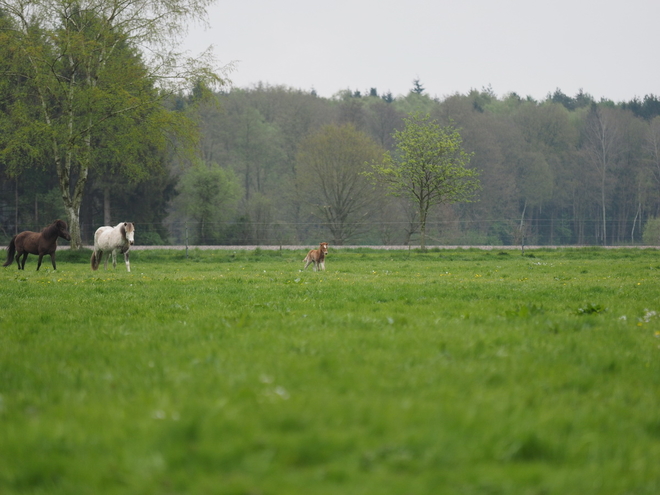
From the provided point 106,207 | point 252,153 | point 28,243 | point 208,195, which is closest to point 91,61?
point 28,243

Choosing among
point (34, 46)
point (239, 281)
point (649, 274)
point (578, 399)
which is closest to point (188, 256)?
point (34, 46)

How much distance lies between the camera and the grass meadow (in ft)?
10.0

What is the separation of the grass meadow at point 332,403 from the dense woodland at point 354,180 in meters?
28.4

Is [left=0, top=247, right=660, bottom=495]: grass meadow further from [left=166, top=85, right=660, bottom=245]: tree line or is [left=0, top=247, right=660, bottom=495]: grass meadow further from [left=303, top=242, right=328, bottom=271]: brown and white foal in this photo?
[left=166, top=85, right=660, bottom=245]: tree line

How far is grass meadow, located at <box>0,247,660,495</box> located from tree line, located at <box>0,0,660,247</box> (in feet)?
84.2

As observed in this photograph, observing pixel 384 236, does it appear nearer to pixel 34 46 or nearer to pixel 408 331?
pixel 34 46

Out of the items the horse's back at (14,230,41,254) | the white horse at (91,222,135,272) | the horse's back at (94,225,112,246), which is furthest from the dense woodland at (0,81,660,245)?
the horse's back at (14,230,41,254)

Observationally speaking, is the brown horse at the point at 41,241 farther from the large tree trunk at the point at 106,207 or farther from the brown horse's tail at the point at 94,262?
the large tree trunk at the point at 106,207

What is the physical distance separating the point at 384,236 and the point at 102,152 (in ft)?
86.8

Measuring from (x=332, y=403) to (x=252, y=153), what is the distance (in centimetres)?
7417

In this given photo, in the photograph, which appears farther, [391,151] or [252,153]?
[252,153]

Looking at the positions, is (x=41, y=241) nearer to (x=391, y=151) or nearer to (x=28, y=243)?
(x=28, y=243)

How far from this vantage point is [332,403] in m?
4.02

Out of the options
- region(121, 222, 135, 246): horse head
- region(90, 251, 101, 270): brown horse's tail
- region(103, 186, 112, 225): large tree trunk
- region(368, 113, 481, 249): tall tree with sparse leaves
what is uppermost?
region(368, 113, 481, 249): tall tree with sparse leaves
